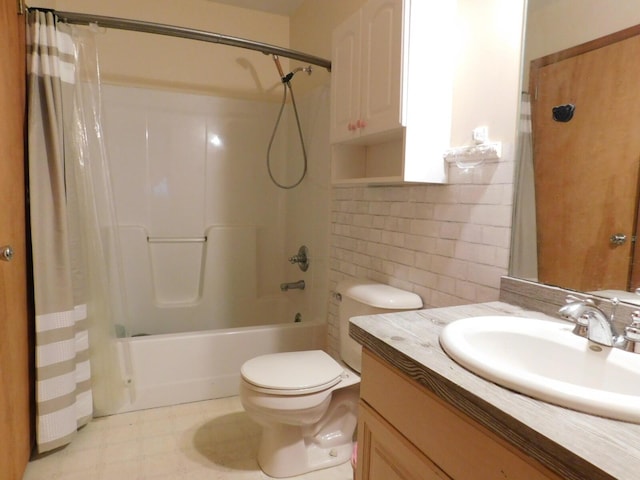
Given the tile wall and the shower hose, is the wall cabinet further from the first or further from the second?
the shower hose

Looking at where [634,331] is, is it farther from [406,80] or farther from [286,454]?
[286,454]

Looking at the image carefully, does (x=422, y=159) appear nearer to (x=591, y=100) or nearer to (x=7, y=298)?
(x=591, y=100)

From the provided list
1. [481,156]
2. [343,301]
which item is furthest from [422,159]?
[343,301]

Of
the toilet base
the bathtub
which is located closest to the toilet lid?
the toilet base

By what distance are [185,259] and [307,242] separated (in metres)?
0.86

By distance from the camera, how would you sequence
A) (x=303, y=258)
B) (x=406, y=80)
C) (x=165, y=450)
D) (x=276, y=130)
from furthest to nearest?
1. (x=276, y=130)
2. (x=303, y=258)
3. (x=165, y=450)
4. (x=406, y=80)

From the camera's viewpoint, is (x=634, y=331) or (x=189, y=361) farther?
(x=189, y=361)

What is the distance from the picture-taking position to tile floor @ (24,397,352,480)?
152 centimetres

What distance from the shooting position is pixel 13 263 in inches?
52.9

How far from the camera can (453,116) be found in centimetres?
137

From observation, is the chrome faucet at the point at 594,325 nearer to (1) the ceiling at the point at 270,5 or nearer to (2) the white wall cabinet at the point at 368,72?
(2) the white wall cabinet at the point at 368,72

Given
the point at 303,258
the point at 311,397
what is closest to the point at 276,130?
the point at 303,258

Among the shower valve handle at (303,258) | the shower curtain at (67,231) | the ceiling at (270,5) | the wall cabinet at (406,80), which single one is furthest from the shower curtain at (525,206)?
the ceiling at (270,5)

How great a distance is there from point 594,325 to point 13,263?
1.70 metres
